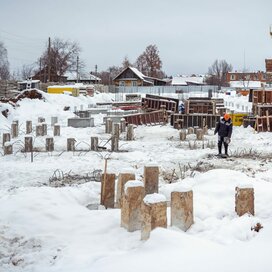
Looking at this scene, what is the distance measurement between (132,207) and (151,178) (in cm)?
163

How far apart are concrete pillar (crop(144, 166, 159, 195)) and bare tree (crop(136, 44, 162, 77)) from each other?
7459 centimetres

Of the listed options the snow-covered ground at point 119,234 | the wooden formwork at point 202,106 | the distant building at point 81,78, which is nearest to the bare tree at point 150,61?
the distant building at point 81,78

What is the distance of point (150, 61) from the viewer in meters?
80.9

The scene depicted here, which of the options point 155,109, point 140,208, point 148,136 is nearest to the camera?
point 140,208

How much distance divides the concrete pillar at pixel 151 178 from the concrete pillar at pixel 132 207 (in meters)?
1.50

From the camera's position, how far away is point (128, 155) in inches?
519

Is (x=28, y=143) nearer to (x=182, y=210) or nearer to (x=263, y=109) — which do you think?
(x=182, y=210)

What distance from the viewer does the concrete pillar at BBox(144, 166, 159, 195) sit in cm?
656

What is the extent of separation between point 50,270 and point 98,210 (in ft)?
6.55

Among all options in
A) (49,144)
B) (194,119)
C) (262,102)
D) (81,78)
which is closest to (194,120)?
(194,119)

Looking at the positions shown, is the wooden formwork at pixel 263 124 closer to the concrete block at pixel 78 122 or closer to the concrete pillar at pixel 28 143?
the concrete block at pixel 78 122

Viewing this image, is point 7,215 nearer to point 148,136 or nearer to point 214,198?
point 214,198

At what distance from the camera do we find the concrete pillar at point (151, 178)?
6562 millimetres

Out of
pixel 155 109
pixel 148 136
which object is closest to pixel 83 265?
pixel 148 136
